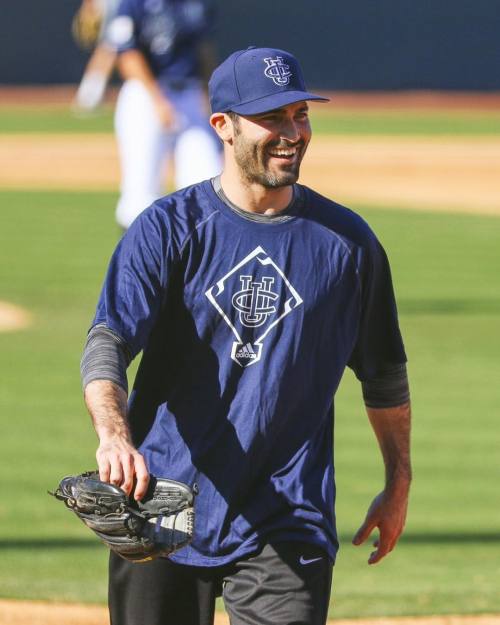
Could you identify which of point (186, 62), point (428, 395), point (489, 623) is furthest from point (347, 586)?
point (186, 62)

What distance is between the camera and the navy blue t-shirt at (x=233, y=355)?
3.45 metres

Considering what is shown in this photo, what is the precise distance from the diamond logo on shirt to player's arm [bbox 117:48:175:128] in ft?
20.7

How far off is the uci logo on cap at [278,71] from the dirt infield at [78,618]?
2164 mm

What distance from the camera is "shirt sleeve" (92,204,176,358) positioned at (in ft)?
11.1

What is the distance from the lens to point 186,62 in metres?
10.1

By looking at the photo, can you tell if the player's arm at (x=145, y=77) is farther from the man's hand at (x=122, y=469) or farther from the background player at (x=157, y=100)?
the man's hand at (x=122, y=469)

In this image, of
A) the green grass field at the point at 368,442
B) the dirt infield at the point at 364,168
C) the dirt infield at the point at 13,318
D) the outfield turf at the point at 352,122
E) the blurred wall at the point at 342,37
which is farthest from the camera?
the blurred wall at the point at 342,37

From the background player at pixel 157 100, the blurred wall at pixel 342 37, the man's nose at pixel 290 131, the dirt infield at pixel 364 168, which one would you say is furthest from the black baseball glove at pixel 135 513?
the blurred wall at pixel 342 37

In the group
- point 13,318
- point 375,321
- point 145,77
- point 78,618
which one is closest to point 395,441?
point 375,321

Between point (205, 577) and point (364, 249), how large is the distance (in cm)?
89

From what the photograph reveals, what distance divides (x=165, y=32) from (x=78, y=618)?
232 inches

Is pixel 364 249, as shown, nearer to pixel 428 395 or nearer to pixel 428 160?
pixel 428 395

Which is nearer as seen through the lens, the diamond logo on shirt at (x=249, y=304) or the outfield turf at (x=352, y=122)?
the diamond logo on shirt at (x=249, y=304)

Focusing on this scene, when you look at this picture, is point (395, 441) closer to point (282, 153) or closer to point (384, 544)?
point (384, 544)
